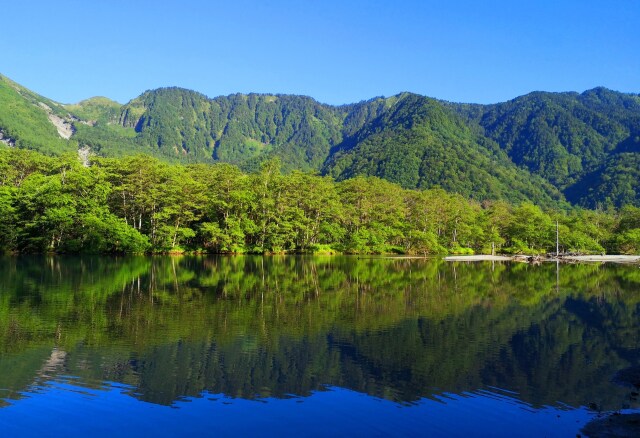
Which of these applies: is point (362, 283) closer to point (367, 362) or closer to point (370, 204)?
point (367, 362)

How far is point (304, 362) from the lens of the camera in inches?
683

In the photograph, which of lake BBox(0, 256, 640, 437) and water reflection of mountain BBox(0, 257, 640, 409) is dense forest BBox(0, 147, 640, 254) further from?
lake BBox(0, 256, 640, 437)

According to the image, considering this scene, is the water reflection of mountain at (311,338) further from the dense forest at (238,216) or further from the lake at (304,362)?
the dense forest at (238,216)

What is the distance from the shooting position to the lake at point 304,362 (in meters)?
12.5

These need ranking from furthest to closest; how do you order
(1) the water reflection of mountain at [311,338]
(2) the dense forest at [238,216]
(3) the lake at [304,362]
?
(2) the dense forest at [238,216] < (1) the water reflection of mountain at [311,338] < (3) the lake at [304,362]

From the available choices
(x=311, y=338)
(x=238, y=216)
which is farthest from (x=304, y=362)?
(x=238, y=216)

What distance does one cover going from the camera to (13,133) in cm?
19738

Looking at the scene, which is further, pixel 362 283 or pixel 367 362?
pixel 362 283

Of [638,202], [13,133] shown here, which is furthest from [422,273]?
[13,133]

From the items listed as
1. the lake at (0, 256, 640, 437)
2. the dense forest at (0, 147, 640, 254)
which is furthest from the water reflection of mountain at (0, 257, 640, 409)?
the dense forest at (0, 147, 640, 254)

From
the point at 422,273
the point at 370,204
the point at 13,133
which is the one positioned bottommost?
the point at 422,273

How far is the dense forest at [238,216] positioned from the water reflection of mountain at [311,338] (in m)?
30.6

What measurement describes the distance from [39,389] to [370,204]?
86.6 meters

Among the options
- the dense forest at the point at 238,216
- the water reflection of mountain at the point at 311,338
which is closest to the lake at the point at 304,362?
the water reflection of mountain at the point at 311,338
